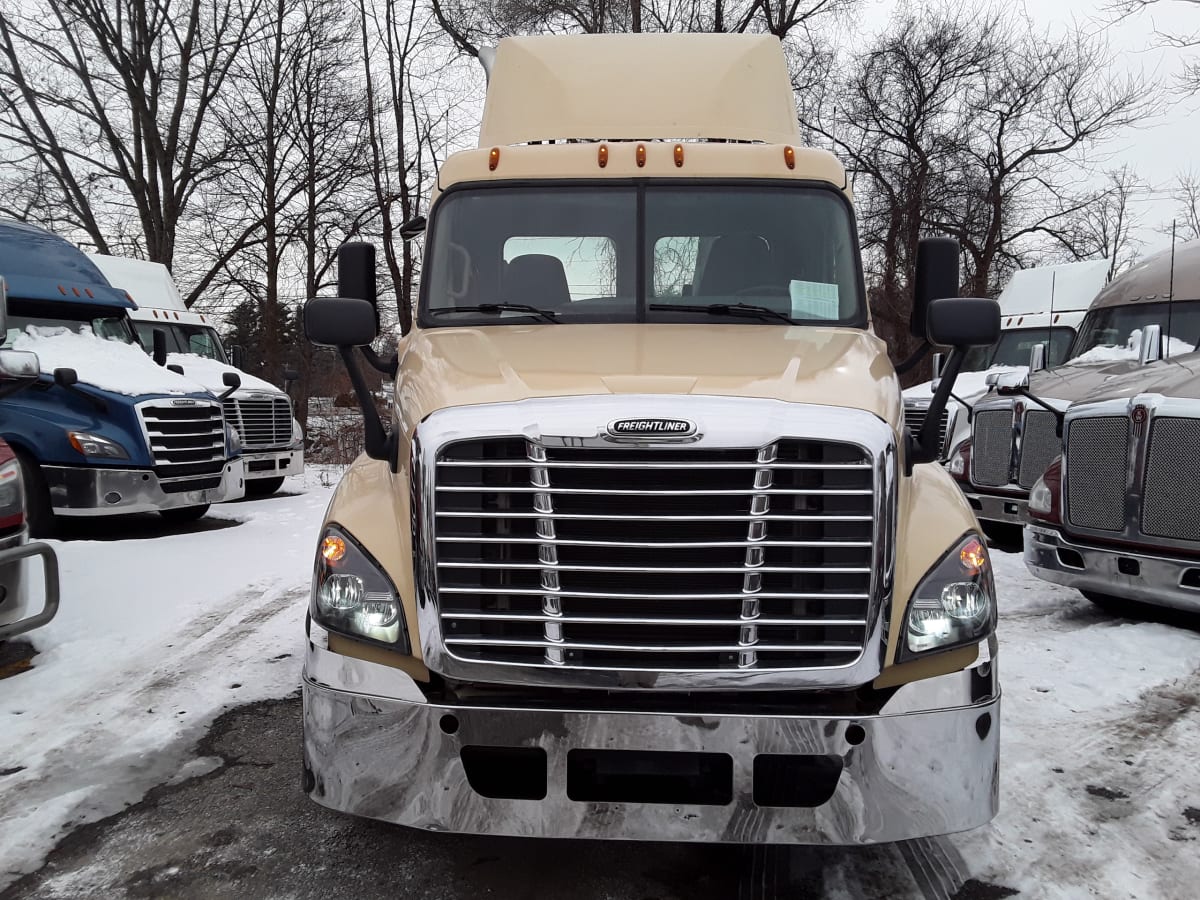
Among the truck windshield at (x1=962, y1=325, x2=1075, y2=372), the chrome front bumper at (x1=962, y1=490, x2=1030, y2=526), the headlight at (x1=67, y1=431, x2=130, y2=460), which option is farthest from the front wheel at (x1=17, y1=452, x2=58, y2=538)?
the truck windshield at (x1=962, y1=325, x2=1075, y2=372)

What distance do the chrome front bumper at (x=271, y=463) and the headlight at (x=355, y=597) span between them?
1013 centimetres

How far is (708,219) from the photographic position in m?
4.11

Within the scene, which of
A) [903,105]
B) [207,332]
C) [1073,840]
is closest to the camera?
[1073,840]

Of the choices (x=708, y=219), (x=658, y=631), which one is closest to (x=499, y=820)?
(x=658, y=631)

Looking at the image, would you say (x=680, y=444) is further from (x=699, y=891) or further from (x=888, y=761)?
(x=699, y=891)

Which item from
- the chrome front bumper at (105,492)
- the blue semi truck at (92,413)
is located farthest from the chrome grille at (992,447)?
the chrome front bumper at (105,492)

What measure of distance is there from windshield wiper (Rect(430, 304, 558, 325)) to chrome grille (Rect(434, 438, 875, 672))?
1293mm

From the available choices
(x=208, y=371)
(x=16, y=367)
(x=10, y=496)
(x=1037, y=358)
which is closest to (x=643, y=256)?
(x=16, y=367)

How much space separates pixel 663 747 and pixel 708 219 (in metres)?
2.48

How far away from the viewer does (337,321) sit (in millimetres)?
3666

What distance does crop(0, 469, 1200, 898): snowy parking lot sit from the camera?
2.97 metres

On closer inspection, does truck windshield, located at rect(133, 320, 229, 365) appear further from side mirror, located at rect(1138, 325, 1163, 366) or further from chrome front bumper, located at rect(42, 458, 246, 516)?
side mirror, located at rect(1138, 325, 1163, 366)

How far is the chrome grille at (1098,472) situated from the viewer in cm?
585

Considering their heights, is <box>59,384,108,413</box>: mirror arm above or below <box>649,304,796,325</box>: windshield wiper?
below
